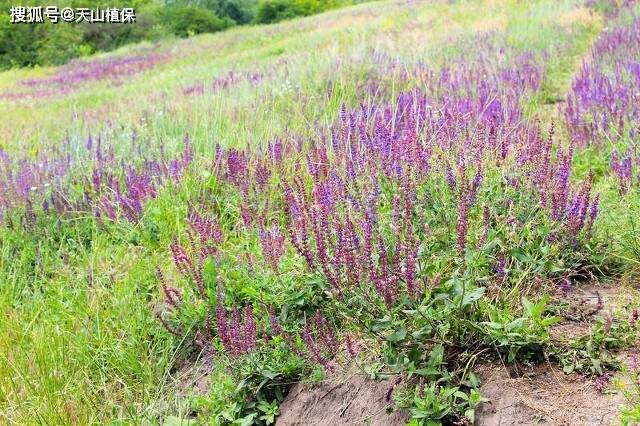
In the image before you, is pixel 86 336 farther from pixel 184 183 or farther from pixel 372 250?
pixel 372 250

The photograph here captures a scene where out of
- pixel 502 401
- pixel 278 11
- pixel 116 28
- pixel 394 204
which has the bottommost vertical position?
pixel 502 401

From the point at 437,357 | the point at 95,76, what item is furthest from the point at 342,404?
the point at 95,76

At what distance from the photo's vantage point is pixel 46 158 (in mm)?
5141

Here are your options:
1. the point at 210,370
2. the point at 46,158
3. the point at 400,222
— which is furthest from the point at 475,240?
the point at 46,158

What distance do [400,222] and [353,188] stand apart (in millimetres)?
370

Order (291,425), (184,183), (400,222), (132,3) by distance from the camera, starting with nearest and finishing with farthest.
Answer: (291,425) → (400,222) → (184,183) → (132,3)

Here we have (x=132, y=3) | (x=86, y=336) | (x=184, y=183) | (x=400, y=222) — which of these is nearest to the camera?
(x=400, y=222)

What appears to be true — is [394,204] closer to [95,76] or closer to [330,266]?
[330,266]

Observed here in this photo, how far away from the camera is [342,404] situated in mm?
2180

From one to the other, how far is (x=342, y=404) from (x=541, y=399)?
27.2 inches

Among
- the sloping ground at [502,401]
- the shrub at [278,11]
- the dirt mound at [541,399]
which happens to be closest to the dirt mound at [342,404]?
the sloping ground at [502,401]

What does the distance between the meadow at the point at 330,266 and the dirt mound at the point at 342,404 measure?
2cm

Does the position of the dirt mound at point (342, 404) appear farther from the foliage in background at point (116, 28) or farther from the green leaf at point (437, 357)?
the foliage in background at point (116, 28)

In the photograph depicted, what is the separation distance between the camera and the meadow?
2.03 metres
